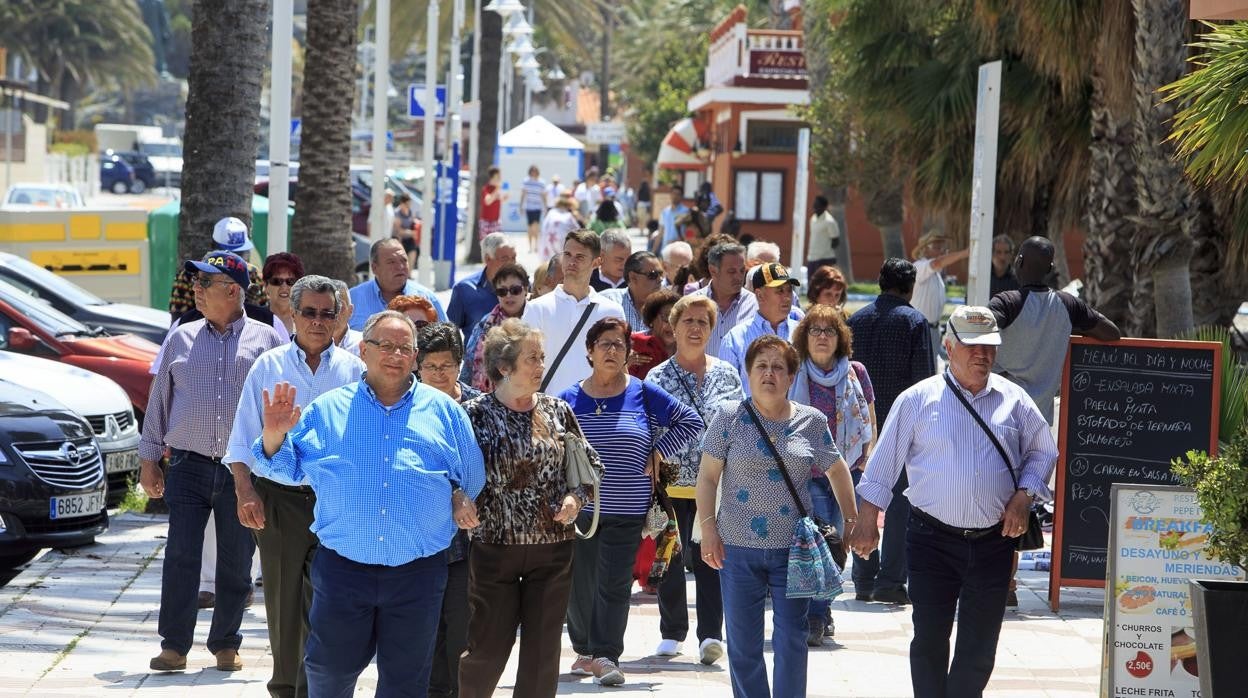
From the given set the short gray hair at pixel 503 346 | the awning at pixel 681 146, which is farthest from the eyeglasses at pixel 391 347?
the awning at pixel 681 146

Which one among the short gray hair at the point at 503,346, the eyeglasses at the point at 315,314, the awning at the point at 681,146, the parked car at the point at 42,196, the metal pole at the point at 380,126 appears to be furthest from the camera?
the awning at the point at 681,146

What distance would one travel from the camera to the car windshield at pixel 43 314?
43.4ft

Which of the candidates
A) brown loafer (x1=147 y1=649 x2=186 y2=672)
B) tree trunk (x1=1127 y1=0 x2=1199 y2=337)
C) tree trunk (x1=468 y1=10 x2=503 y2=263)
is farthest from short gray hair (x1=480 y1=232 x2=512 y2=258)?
tree trunk (x1=468 y1=10 x2=503 y2=263)

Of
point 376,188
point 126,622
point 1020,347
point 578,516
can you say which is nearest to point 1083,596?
point 1020,347

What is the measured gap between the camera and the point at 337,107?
16.5 meters

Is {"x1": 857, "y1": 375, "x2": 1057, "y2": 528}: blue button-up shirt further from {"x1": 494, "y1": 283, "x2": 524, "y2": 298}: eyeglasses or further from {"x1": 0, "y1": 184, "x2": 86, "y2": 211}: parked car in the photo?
{"x1": 0, "y1": 184, "x2": 86, "y2": 211}: parked car

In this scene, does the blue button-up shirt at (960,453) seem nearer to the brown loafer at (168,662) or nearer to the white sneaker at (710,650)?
the white sneaker at (710,650)

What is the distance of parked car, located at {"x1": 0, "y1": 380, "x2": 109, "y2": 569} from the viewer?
10250 mm

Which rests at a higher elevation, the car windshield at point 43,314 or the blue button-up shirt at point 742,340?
the blue button-up shirt at point 742,340

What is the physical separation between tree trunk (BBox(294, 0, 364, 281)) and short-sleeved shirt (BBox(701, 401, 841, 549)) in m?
10.2

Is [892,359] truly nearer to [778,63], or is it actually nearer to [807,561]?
[807,561]

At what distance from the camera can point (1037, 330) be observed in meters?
9.32

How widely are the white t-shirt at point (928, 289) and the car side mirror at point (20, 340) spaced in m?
7.00

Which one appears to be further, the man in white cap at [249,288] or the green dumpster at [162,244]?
the green dumpster at [162,244]
